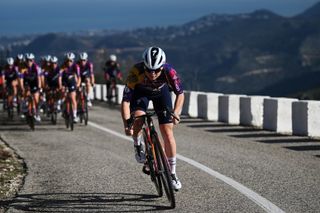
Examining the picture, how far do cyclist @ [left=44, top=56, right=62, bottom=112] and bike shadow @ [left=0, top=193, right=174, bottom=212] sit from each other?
1154 cm

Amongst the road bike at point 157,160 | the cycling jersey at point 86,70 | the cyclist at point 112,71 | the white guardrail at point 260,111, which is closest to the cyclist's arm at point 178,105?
the road bike at point 157,160

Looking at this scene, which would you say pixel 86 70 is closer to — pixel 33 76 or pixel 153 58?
pixel 33 76

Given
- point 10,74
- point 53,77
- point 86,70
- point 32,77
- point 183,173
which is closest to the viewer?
point 183,173

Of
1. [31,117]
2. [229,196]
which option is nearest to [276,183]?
[229,196]

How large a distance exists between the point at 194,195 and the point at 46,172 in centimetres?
332

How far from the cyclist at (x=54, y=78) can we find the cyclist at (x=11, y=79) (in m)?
1.44

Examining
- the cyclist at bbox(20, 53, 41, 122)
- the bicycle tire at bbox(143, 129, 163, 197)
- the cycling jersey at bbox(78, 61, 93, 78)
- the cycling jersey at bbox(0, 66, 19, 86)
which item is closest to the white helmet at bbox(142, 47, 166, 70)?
the bicycle tire at bbox(143, 129, 163, 197)

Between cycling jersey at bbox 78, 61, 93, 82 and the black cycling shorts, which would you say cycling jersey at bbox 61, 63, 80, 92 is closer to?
cycling jersey at bbox 78, 61, 93, 82

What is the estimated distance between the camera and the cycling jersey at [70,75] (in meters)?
20.4

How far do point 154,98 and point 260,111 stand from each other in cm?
1148

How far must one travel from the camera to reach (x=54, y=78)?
21.4m

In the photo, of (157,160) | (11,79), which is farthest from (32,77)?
(157,160)

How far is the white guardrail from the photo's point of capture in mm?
17031

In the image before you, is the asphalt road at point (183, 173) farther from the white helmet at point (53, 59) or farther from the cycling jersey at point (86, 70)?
the cycling jersey at point (86, 70)
